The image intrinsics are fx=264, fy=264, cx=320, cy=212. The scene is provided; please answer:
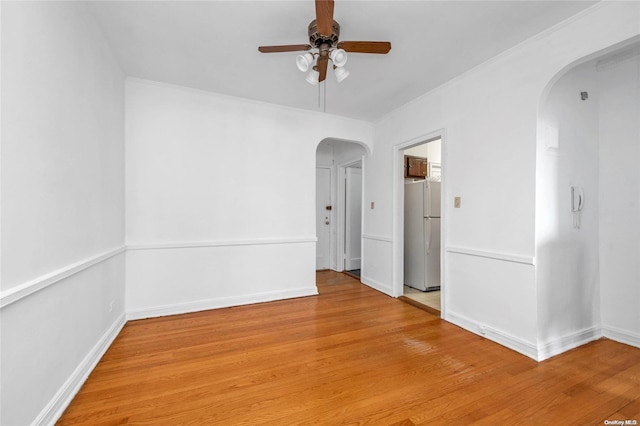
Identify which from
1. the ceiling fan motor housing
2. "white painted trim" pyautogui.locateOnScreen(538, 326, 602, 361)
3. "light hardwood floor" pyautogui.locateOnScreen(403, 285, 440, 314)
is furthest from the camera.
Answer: "light hardwood floor" pyautogui.locateOnScreen(403, 285, 440, 314)

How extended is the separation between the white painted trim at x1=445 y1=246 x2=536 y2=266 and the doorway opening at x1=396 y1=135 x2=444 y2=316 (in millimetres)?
867

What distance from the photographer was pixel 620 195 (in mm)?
2438

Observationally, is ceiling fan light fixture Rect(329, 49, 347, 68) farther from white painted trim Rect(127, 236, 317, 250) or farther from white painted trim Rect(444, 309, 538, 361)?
white painted trim Rect(444, 309, 538, 361)

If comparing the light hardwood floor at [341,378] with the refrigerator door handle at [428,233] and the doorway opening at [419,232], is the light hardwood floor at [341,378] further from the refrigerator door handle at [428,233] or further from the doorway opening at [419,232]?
the refrigerator door handle at [428,233]

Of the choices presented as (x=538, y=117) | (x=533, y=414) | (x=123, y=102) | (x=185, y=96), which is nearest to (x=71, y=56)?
(x=123, y=102)

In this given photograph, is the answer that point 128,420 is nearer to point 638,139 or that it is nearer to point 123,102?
point 123,102

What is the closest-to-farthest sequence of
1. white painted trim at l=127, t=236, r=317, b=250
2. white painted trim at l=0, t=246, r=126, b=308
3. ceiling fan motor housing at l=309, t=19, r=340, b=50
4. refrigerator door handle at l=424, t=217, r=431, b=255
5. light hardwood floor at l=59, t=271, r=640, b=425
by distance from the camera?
1. white painted trim at l=0, t=246, r=126, b=308
2. light hardwood floor at l=59, t=271, r=640, b=425
3. ceiling fan motor housing at l=309, t=19, r=340, b=50
4. white painted trim at l=127, t=236, r=317, b=250
5. refrigerator door handle at l=424, t=217, r=431, b=255

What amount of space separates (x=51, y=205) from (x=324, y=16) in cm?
187

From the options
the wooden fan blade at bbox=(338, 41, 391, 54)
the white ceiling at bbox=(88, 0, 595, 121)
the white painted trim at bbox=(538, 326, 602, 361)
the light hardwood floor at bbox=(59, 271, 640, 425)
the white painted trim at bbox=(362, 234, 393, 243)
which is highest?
the white ceiling at bbox=(88, 0, 595, 121)

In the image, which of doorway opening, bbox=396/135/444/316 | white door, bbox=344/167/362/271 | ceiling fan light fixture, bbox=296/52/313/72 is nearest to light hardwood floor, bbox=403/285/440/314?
doorway opening, bbox=396/135/444/316

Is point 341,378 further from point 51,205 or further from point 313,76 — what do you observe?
point 313,76

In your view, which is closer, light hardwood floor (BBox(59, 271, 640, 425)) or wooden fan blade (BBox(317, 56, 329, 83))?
light hardwood floor (BBox(59, 271, 640, 425))

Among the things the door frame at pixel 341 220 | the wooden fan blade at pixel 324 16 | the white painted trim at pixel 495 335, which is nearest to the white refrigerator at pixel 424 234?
the white painted trim at pixel 495 335

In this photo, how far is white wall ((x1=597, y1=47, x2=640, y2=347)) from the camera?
2344mm
